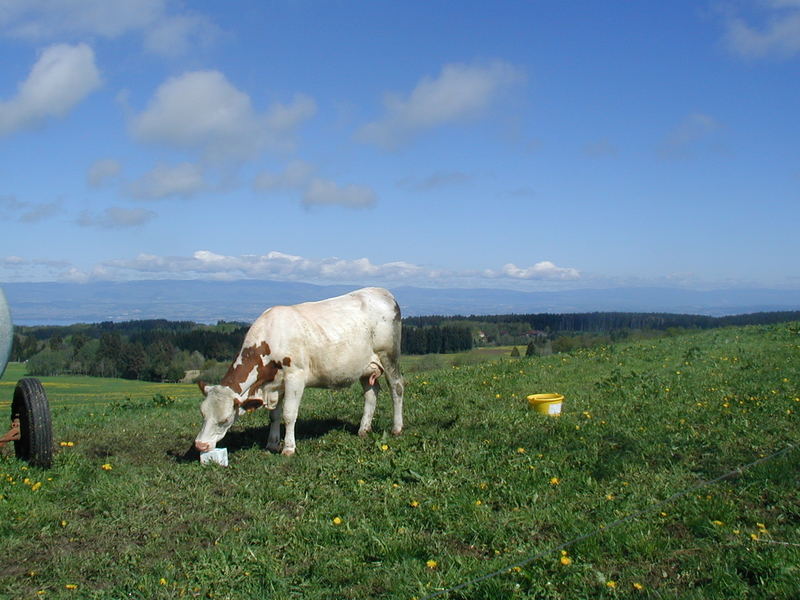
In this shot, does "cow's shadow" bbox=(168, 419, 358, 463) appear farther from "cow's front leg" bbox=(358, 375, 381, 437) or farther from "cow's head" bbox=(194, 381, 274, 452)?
"cow's head" bbox=(194, 381, 274, 452)

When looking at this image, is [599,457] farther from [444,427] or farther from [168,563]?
[168,563]

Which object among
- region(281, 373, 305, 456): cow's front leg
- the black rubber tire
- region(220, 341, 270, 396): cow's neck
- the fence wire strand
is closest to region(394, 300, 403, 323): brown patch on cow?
region(281, 373, 305, 456): cow's front leg

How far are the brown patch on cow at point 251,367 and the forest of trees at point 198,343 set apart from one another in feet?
87.5

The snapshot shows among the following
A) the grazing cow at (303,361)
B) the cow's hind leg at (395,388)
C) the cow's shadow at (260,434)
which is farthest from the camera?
the cow's hind leg at (395,388)

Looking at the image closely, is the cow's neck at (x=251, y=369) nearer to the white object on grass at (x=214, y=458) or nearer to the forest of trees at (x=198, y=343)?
the white object on grass at (x=214, y=458)

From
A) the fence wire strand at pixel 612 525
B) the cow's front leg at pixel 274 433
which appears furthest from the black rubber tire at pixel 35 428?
the fence wire strand at pixel 612 525

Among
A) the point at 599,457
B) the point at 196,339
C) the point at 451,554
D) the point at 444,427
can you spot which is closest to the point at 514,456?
the point at 599,457

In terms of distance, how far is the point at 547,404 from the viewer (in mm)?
12320

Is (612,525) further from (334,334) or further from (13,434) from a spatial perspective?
(13,434)

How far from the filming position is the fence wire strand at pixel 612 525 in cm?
547

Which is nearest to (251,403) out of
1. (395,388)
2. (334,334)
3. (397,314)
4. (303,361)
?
(303,361)

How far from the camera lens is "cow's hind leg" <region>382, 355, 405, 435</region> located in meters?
12.0

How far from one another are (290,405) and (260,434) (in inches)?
77.9

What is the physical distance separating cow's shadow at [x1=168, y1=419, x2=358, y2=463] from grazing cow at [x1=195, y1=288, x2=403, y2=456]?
21.7 inches
